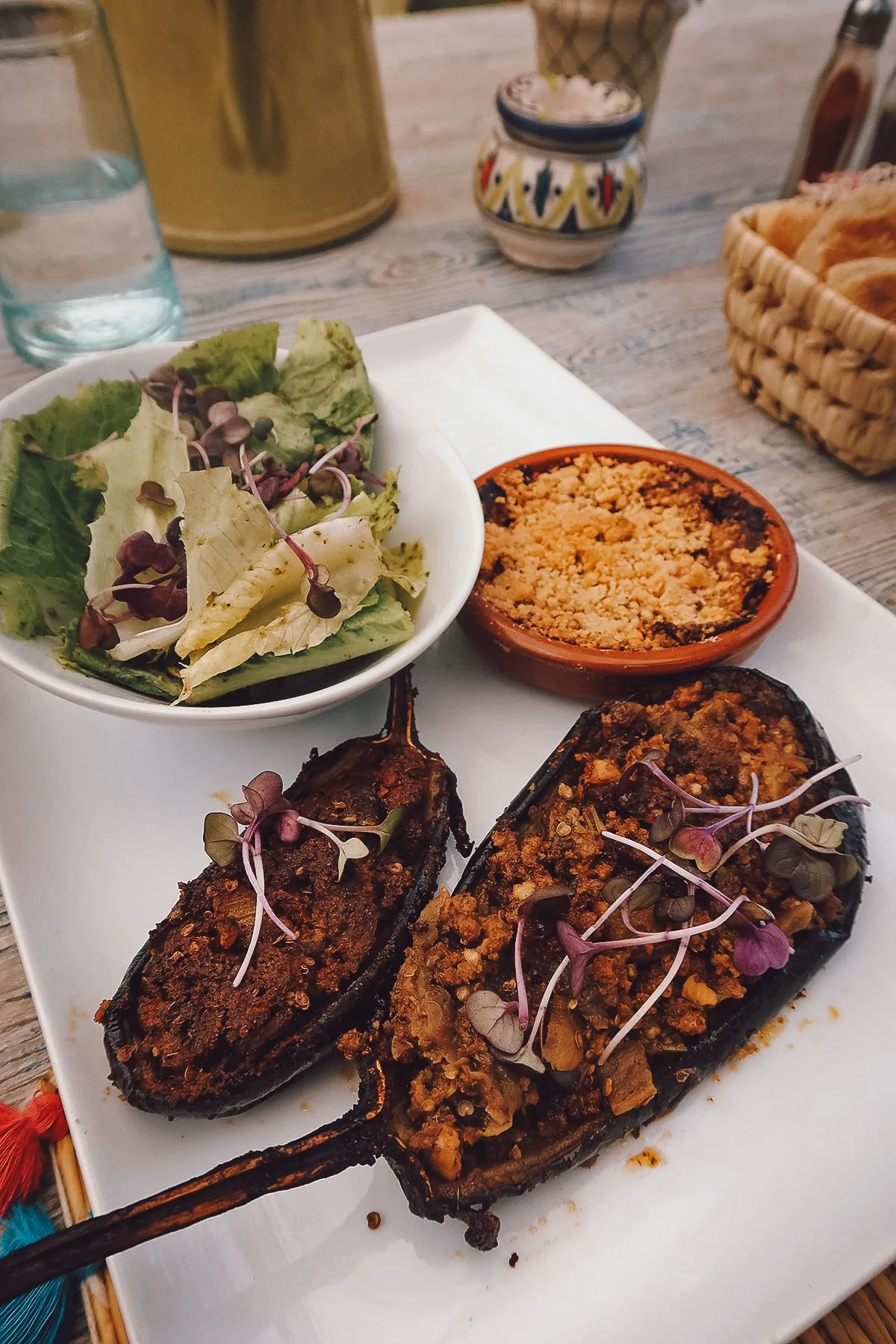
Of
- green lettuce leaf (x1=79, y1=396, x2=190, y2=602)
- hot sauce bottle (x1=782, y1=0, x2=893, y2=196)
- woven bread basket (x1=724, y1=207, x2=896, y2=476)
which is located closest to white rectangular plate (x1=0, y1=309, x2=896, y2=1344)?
green lettuce leaf (x1=79, y1=396, x2=190, y2=602)

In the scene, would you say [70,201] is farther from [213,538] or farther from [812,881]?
[812,881]

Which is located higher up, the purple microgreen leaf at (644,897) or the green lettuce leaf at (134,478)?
the green lettuce leaf at (134,478)

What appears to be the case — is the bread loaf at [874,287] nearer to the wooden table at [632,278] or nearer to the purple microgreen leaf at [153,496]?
the wooden table at [632,278]

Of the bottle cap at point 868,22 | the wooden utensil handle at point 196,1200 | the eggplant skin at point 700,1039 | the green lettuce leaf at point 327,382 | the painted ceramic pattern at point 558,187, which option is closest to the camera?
the wooden utensil handle at point 196,1200

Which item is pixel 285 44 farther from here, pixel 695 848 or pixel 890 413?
pixel 695 848

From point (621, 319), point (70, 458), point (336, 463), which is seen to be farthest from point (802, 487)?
point (70, 458)

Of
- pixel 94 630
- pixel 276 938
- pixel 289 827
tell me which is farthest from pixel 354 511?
pixel 276 938

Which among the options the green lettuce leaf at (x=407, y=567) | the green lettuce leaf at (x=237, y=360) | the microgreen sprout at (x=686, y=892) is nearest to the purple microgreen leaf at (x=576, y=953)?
the microgreen sprout at (x=686, y=892)

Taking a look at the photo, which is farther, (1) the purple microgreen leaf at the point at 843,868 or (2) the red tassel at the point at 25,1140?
(1) the purple microgreen leaf at the point at 843,868
